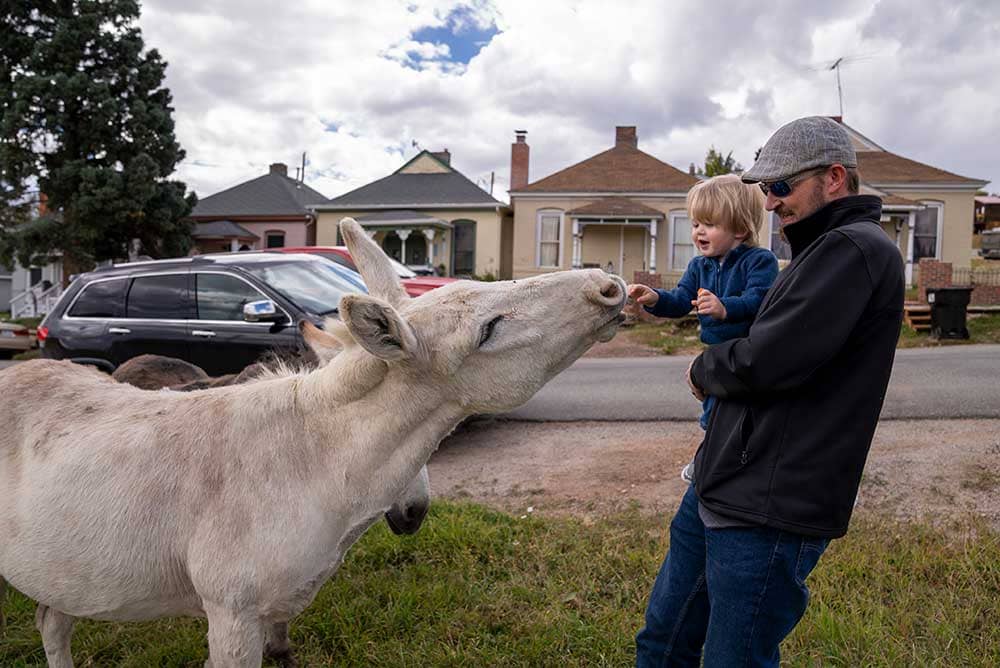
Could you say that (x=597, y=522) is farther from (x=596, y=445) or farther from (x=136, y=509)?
(x=136, y=509)

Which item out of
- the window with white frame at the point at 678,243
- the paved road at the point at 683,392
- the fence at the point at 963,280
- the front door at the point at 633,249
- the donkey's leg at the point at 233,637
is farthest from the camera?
the front door at the point at 633,249

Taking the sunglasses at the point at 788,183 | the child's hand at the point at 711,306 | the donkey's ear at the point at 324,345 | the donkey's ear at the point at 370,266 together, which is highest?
the sunglasses at the point at 788,183

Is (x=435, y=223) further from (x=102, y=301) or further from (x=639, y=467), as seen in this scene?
(x=639, y=467)

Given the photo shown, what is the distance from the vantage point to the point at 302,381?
2432 mm

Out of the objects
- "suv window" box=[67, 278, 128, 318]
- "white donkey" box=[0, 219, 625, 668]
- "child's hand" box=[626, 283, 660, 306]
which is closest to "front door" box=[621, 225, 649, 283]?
"suv window" box=[67, 278, 128, 318]

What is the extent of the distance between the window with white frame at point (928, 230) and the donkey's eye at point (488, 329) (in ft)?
88.7

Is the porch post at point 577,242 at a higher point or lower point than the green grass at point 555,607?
higher

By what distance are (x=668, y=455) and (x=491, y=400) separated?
454 cm

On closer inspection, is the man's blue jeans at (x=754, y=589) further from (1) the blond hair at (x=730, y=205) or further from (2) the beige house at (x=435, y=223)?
(2) the beige house at (x=435, y=223)

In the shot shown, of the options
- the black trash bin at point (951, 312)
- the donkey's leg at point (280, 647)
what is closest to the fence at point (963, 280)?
the black trash bin at point (951, 312)

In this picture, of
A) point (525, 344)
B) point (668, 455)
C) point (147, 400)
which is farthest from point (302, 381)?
point (668, 455)

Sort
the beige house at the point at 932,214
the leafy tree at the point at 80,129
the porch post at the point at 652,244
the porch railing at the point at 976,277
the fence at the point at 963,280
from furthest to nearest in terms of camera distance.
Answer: the porch post at the point at 652,244 < the beige house at the point at 932,214 < the leafy tree at the point at 80,129 < the porch railing at the point at 976,277 < the fence at the point at 963,280

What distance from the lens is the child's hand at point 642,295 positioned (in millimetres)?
2605

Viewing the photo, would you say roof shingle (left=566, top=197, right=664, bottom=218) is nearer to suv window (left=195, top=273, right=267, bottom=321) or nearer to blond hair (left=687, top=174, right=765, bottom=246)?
suv window (left=195, top=273, right=267, bottom=321)
